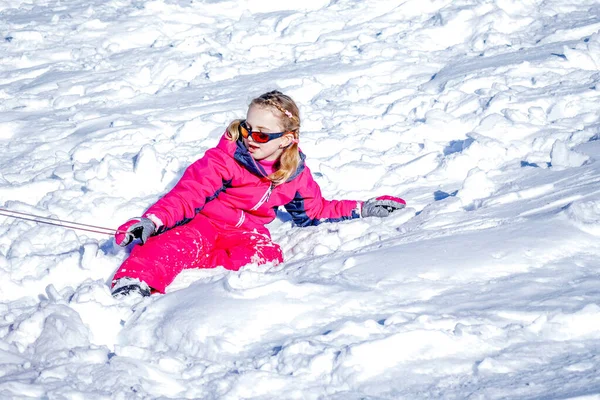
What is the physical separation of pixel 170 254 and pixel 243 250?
36cm

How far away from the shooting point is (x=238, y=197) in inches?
140

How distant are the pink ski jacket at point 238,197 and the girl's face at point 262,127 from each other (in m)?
0.04

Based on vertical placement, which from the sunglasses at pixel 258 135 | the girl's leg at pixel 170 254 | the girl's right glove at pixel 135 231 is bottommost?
the girl's leg at pixel 170 254

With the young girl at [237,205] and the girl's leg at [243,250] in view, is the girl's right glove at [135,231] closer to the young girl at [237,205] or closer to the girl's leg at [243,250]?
the young girl at [237,205]

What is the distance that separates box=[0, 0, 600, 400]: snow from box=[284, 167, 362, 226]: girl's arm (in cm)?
13

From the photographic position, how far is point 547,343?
80.5 inches

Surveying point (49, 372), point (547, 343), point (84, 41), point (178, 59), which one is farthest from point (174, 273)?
point (84, 41)

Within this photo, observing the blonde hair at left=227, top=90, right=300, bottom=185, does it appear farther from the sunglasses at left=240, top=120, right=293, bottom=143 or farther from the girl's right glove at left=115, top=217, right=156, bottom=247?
the girl's right glove at left=115, top=217, right=156, bottom=247

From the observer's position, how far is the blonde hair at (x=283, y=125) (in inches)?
134

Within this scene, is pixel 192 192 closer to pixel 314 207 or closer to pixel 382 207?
pixel 314 207

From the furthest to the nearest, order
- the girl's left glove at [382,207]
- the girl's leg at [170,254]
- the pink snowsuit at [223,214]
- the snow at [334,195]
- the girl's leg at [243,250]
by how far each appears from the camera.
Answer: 1. the girl's left glove at [382,207]
2. the girl's leg at [243,250]
3. the pink snowsuit at [223,214]
4. the girl's leg at [170,254]
5. the snow at [334,195]

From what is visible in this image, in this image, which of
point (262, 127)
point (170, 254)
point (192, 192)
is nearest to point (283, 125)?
point (262, 127)

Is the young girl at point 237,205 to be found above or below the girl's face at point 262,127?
below

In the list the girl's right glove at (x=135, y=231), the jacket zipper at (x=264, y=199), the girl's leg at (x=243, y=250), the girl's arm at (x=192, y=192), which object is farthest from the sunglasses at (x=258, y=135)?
the girl's right glove at (x=135, y=231)
